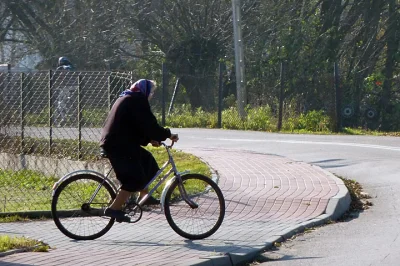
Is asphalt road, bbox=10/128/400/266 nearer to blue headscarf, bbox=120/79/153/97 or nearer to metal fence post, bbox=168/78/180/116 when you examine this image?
blue headscarf, bbox=120/79/153/97

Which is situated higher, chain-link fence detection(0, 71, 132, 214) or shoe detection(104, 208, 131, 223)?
chain-link fence detection(0, 71, 132, 214)

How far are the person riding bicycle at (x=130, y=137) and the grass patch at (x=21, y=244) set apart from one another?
88 centimetres

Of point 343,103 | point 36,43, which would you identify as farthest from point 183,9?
point 343,103

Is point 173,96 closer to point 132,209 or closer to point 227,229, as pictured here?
point 227,229

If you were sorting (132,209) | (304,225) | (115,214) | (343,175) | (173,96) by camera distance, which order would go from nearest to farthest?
(115,214)
(132,209)
(304,225)
(343,175)
(173,96)

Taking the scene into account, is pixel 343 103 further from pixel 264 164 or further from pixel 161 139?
pixel 161 139

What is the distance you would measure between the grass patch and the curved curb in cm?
155

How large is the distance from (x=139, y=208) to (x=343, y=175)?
5986mm

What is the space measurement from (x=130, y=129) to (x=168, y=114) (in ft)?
63.9

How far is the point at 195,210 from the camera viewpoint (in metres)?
9.38

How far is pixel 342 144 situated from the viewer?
63.6ft

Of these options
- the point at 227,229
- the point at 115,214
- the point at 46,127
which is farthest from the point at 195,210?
the point at 46,127

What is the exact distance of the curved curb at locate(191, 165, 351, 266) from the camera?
26.8 feet

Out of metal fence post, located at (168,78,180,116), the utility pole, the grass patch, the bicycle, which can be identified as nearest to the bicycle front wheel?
the bicycle
